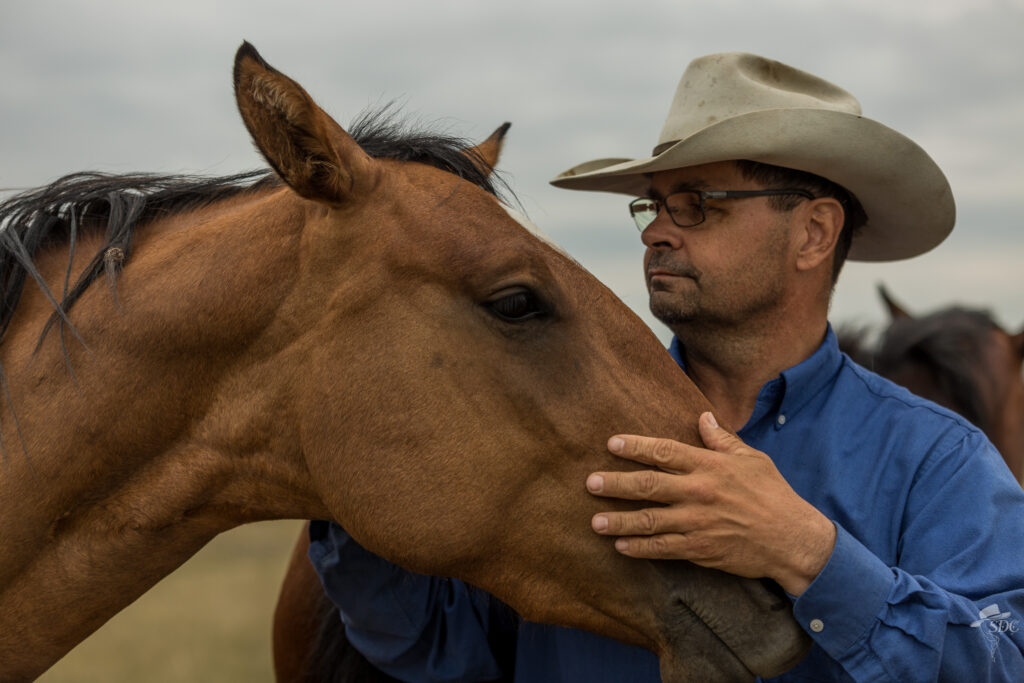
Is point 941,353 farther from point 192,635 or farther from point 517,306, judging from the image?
point 192,635

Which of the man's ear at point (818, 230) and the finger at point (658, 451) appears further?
the man's ear at point (818, 230)

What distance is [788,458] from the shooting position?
8.94ft

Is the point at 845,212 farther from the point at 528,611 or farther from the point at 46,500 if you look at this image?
the point at 46,500

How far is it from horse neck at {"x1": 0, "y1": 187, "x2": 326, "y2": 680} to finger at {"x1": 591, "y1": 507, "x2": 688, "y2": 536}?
0.75m

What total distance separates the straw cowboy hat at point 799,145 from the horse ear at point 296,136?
115cm

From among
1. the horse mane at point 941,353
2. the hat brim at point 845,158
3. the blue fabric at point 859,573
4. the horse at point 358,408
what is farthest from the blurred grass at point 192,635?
the horse mane at point 941,353

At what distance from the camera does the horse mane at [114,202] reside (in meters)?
2.29

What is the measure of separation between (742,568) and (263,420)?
120cm

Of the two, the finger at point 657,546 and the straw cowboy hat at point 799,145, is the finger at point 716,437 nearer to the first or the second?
the finger at point 657,546

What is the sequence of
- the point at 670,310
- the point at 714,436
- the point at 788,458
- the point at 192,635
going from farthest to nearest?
the point at 192,635
the point at 670,310
the point at 788,458
the point at 714,436

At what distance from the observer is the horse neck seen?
2.15m

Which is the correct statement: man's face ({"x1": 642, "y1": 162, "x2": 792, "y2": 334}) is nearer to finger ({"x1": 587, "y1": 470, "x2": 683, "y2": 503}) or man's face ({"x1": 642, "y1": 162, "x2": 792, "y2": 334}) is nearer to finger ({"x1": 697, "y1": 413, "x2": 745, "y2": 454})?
finger ({"x1": 697, "y1": 413, "x2": 745, "y2": 454})

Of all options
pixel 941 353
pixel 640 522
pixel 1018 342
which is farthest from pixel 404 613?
pixel 1018 342

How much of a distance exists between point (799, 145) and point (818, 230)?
14.2 inches
